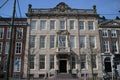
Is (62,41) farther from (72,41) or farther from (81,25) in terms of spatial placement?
(81,25)

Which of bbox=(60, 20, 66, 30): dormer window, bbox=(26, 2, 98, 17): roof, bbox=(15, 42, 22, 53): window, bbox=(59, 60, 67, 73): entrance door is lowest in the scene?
bbox=(59, 60, 67, 73): entrance door

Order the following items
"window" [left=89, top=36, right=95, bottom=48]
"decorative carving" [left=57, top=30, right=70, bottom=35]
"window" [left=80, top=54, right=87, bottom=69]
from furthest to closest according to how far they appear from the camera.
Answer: "window" [left=89, top=36, right=95, bottom=48]
"decorative carving" [left=57, top=30, right=70, bottom=35]
"window" [left=80, top=54, right=87, bottom=69]

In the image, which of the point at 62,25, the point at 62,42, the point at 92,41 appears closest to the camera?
the point at 62,42

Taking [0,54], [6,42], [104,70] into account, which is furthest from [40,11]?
[104,70]

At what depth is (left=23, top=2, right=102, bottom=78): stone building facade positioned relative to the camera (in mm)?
38250

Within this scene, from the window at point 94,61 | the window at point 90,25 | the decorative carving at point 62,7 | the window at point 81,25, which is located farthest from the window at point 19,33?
the window at point 94,61

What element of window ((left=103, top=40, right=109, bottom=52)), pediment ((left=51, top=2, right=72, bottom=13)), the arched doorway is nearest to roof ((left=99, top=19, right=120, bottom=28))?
window ((left=103, top=40, right=109, bottom=52))

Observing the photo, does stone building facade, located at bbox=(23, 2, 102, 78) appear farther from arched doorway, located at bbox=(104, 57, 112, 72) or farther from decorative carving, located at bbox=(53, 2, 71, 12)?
arched doorway, located at bbox=(104, 57, 112, 72)

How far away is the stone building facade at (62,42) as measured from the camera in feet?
125

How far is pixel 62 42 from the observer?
130ft

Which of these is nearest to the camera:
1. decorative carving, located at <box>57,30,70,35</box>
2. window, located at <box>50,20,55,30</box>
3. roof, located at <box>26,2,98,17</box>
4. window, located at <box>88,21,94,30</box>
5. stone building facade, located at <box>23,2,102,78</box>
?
stone building facade, located at <box>23,2,102,78</box>

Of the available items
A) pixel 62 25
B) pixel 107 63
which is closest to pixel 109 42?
pixel 107 63

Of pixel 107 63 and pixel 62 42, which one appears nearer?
pixel 107 63

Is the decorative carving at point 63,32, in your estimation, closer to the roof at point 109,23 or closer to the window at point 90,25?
the window at point 90,25
